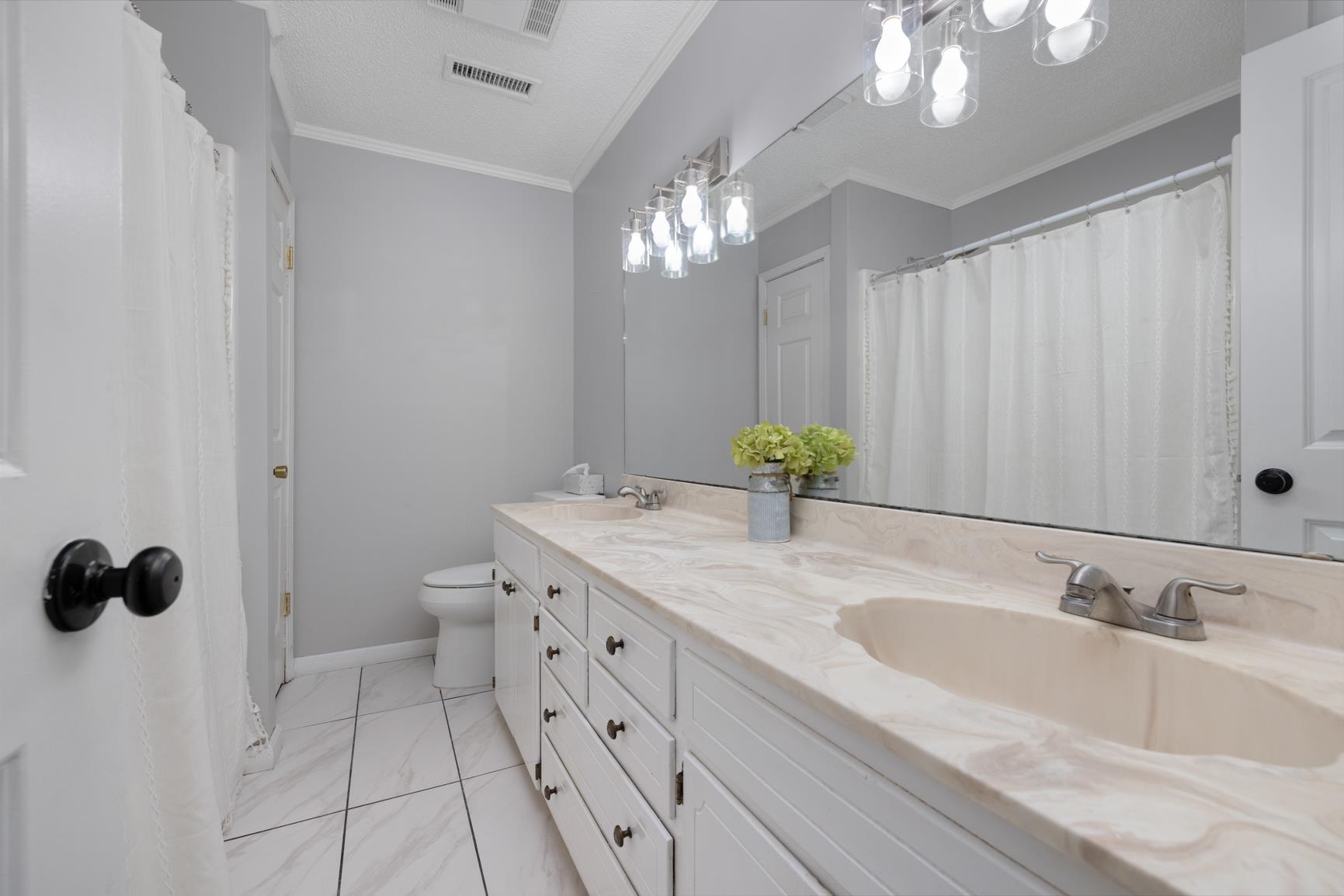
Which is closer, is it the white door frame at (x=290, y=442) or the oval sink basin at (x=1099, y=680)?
the oval sink basin at (x=1099, y=680)

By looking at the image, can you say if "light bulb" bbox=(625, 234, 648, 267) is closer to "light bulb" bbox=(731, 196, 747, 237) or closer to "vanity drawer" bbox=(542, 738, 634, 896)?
"light bulb" bbox=(731, 196, 747, 237)

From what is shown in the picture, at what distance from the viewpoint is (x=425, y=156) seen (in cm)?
281

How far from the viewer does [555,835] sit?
1.55 metres

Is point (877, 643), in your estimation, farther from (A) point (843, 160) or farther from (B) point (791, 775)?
(A) point (843, 160)

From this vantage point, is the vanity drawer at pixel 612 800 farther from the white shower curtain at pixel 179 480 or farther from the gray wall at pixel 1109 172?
the gray wall at pixel 1109 172

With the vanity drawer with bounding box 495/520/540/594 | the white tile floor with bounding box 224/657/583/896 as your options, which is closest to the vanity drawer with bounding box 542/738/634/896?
the white tile floor with bounding box 224/657/583/896

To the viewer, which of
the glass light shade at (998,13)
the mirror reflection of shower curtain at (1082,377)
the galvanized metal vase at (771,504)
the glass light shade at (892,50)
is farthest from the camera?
the galvanized metal vase at (771,504)

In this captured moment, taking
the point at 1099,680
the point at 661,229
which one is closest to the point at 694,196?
the point at 661,229

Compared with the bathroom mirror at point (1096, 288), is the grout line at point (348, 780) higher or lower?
lower

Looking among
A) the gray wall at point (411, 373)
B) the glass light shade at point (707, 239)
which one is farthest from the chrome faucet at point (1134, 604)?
the gray wall at point (411, 373)

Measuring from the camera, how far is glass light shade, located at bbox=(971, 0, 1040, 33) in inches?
39.1

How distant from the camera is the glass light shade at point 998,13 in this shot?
994mm

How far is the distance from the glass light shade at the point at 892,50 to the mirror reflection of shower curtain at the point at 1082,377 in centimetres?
40

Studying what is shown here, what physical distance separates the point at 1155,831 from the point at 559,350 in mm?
3014
